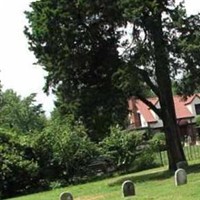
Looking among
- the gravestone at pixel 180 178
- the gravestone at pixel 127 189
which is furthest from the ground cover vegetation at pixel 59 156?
the gravestone at pixel 127 189

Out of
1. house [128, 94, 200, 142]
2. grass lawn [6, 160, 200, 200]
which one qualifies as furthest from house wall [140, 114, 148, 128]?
grass lawn [6, 160, 200, 200]

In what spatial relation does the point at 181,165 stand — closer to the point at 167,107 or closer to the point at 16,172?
the point at 167,107

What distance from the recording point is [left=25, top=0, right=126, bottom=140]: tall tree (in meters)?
28.3

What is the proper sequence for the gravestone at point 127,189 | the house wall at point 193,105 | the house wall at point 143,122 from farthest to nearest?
the house wall at point 143,122 < the house wall at point 193,105 < the gravestone at point 127,189

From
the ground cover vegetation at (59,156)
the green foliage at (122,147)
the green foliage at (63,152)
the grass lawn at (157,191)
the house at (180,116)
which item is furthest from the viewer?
the house at (180,116)

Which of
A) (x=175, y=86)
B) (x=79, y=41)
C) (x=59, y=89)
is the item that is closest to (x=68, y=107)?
(x=59, y=89)

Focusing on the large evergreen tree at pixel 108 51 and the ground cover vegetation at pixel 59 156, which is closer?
the large evergreen tree at pixel 108 51

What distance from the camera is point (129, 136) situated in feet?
128

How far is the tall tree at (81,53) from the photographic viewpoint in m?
28.3

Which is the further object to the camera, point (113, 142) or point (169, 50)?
point (113, 142)

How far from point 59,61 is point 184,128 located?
52.1 metres

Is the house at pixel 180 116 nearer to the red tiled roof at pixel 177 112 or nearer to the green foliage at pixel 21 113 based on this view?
the red tiled roof at pixel 177 112

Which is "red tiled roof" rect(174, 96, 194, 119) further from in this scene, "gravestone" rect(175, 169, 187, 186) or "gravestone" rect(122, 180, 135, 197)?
"gravestone" rect(122, 180, 135, 197)

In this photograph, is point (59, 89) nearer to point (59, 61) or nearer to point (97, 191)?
point (59, 61)
